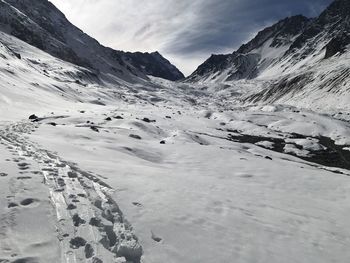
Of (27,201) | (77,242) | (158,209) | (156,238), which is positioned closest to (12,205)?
(27,201)

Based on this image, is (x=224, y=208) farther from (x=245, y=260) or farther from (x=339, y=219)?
(x=339, y=219)

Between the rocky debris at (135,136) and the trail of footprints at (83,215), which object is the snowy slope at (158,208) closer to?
the trail of footprints at (83,215)

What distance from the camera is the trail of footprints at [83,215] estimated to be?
27.2 feet

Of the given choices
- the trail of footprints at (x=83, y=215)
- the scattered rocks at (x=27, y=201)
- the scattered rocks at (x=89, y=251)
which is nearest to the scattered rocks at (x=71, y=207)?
the trail of footprints at (x=83, y=215)

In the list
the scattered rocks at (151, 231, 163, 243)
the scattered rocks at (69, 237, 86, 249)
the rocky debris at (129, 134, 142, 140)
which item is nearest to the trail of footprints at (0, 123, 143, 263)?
the scattered rocks at (69, 237, 86, 249)

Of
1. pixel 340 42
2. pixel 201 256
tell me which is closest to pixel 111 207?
pixel 201 256

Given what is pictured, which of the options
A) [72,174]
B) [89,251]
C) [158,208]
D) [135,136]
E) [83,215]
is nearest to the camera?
[89,251]

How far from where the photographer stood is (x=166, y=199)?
1226 centimetres

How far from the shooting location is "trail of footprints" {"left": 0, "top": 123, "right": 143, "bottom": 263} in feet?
27.2

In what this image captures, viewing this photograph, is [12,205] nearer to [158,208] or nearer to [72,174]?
[72,174]

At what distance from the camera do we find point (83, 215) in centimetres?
982

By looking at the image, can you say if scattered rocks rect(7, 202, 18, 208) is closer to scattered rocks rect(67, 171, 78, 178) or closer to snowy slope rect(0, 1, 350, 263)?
snowy slope rect(0, 1, 350, 263)

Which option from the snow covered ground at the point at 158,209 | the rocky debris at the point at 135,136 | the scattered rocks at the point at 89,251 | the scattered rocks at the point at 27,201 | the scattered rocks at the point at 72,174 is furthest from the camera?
the rocky debris at the point at 135,136

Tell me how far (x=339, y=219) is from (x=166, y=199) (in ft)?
21.5
